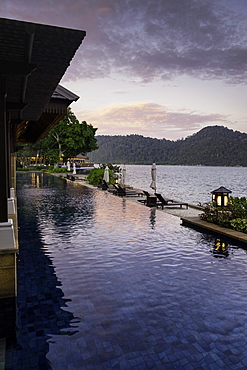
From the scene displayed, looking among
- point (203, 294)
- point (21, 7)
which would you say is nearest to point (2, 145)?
point (203, 294)

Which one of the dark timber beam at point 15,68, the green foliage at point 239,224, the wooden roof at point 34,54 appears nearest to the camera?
the wooden roof at point 34,54

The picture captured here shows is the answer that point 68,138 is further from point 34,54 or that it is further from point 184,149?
point 184,149

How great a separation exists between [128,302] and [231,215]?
20.5ft

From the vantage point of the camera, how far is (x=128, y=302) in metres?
4.58

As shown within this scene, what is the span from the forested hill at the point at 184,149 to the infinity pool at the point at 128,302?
121453 millimetres

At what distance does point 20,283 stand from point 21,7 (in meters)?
16.0

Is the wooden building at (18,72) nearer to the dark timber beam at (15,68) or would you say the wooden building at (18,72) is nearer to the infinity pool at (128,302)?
the dark timber beam at (15,68)

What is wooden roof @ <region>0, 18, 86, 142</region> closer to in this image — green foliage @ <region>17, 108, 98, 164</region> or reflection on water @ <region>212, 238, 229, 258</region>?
reflection on water @ <region>212, 238, 229, 258</region>

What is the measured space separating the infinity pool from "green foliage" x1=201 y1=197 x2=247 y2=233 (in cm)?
100

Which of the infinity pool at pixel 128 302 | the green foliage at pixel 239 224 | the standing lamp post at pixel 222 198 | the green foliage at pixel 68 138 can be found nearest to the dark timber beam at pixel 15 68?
the infinity pool at pixel 128 302

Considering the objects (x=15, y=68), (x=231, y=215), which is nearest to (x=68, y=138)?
(x=231, y=215)

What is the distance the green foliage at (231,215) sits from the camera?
913 cm

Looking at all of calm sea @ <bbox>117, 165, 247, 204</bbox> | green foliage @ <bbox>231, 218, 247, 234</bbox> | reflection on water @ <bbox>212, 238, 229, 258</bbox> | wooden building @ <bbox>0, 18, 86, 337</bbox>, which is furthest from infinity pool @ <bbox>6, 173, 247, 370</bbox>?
calm sea @ <bbox>117, 165, 247, 204</bbox>

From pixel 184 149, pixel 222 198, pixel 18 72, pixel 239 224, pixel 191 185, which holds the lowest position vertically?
pixel 191 185
